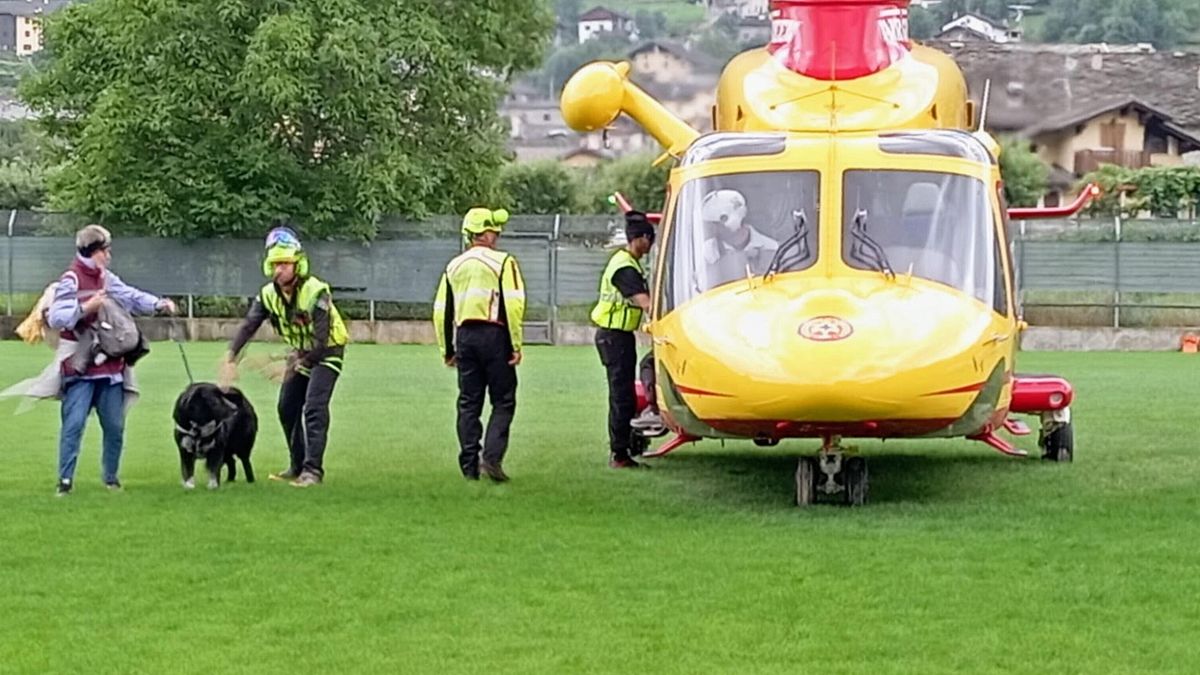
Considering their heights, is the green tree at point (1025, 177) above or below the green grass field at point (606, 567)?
above

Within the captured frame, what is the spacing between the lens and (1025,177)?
34.5 meters

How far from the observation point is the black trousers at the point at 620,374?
50.7ft

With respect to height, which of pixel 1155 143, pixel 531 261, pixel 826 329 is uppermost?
pixel 1155 143

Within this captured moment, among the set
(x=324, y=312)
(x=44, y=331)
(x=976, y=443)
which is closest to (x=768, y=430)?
(x=324, y=312)

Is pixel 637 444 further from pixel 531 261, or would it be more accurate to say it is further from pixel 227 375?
pixel 531 261

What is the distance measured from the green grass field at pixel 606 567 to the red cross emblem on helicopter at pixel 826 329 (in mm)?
1038

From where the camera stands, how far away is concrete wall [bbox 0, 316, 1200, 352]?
35.1 m

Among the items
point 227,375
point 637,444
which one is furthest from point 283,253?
point 637,444

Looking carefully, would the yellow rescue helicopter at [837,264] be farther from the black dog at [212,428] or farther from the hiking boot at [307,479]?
the black dog at [212,428]

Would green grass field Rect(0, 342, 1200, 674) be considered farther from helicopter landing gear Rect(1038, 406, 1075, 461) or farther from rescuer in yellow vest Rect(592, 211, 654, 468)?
rescuer in yellow vest Rect(592, 211, 654, 468)

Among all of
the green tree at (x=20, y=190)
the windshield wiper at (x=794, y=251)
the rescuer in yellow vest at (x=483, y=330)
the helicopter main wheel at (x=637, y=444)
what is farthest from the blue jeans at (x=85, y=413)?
the green tree at (x=20, y=190)

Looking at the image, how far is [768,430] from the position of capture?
1197cm

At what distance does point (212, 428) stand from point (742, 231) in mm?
3558

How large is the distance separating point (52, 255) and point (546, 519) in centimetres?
2711
